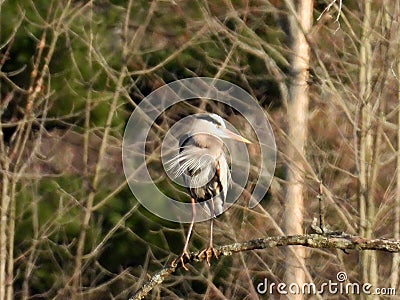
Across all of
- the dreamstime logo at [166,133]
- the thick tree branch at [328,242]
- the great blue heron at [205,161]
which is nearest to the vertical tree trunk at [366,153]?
the dreamstime logo at [166,133]

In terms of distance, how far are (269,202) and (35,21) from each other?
3.58m

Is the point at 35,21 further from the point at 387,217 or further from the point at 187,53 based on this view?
the point at 387,217

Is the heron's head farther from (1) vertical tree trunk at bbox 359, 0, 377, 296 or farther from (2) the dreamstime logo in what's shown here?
(1) vertical tree trunk at bbox 359, 0, 377, 296

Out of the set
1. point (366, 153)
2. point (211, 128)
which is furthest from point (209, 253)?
point (366, 153)

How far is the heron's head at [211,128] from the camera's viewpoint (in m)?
7.03

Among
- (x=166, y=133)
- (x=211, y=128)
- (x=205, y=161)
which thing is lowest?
(x=205, y=161)

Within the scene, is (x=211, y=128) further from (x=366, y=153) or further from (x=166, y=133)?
(x=366, y=153)

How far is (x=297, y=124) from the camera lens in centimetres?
1428

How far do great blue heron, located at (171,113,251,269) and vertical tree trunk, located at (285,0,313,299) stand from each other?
6.18 meters

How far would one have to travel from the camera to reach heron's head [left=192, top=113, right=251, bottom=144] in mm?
7031
